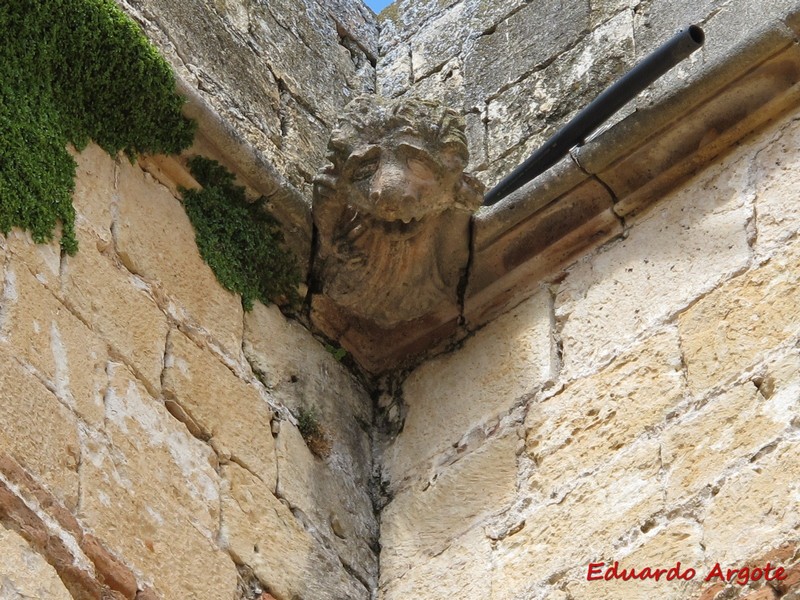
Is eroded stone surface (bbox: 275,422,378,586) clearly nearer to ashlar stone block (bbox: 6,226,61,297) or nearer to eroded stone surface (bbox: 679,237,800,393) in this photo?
ashlar stone block (bbox: 6,226,61,297)

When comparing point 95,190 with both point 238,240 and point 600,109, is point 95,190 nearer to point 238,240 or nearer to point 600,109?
point 238,240

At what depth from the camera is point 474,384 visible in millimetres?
4469

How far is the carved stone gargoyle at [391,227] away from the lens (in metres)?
4.28

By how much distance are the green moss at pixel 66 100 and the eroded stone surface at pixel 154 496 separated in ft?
1.58

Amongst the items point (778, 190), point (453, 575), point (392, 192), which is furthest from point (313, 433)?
point (778, 190)

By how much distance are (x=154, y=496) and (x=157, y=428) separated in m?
0.22

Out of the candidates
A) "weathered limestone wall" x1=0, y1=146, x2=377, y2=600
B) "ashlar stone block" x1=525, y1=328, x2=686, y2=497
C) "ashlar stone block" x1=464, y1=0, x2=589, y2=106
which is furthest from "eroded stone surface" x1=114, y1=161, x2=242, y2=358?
"ashlar stone block" x1=464, y1=0, x2=589, y2=106

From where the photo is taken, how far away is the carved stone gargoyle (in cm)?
428

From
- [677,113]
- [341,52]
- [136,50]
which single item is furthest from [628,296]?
[341,52]

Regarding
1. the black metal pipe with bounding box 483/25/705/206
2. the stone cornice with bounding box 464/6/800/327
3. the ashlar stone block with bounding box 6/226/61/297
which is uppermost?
the black metal pipe with bounding box 483/25/705/206

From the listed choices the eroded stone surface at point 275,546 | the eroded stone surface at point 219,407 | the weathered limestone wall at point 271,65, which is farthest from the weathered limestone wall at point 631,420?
the weathered limestone wall at point 271,65

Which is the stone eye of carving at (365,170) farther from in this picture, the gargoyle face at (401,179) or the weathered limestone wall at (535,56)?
the weathered limestone wall at (535,56)

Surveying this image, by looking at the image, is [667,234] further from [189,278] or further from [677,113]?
[189,278]

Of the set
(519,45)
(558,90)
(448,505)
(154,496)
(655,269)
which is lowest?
(154,496)
